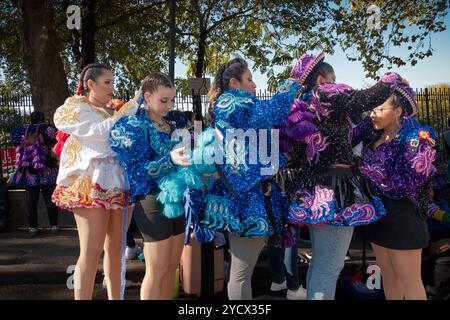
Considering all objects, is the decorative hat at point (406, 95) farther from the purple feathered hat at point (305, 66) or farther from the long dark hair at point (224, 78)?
the long dark hair at point (224, 78)

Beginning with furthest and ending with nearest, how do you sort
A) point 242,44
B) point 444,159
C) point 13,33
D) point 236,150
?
point 242,44 < point 13,33 < point 444,159 < point 236,150

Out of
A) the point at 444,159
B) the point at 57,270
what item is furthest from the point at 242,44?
the point at 57,270

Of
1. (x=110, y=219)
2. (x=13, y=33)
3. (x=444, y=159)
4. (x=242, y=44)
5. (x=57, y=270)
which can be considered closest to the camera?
(x=110, y=219)

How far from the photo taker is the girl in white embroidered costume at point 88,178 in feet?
9.30

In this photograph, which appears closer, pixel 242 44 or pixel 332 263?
pixel 332 263

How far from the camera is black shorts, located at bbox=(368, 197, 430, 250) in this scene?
103 inches

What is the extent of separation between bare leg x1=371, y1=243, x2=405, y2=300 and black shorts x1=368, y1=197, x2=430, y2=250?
2.9 inches

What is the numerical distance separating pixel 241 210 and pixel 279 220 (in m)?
0.26

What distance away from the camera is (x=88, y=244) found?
285 cm

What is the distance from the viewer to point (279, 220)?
2.55 meters

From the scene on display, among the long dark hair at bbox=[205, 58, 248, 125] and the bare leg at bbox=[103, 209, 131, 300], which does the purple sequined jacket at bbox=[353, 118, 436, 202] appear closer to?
the long dark hair at bbox=[205, 58, 248, 125]

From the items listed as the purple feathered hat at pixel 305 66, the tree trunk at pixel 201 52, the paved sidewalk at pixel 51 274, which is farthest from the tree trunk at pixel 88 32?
the purple feathered hat at pixel 305 66

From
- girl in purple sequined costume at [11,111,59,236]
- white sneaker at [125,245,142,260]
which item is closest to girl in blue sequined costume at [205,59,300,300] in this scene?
white sneaker at [125,245,142,260]
